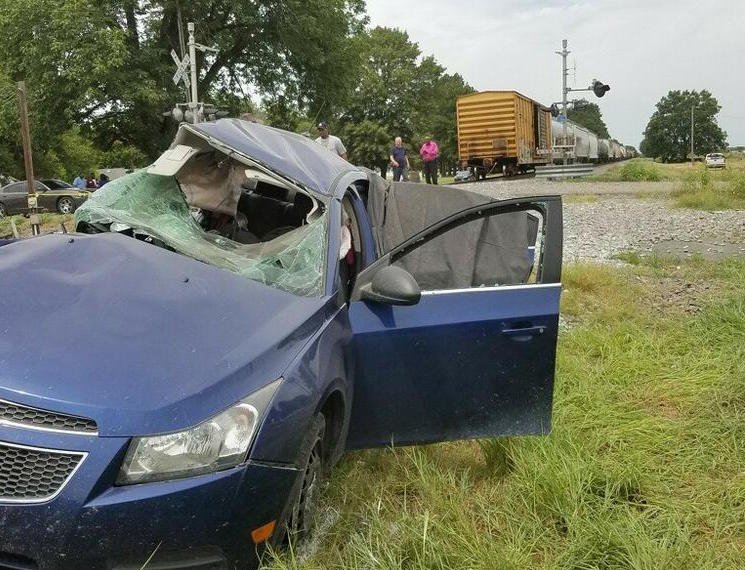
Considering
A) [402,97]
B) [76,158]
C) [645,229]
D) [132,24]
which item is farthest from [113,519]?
[402,97]

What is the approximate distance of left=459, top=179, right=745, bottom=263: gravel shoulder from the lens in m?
10.2

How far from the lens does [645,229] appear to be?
12.7m

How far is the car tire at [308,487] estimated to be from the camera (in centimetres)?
242

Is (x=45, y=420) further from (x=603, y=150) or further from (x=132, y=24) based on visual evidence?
(x=603, y=150)

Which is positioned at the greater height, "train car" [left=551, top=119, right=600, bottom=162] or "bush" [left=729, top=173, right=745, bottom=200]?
"train car" [left=551, top=119, right=600, bottom=162]

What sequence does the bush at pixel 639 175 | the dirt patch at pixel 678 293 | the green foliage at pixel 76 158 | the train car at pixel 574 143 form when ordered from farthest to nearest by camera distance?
1. the green foliage at pixel 76 158
2. the train car at pixel 574 143
3. the bush at pixel 639 175
4. the dirt patch at pixel 678 293

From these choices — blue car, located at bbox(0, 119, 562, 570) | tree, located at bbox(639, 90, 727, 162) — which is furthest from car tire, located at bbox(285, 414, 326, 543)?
tree, located at bbox(639, 90, 727, 162)

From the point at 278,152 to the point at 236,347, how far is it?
5.06ft

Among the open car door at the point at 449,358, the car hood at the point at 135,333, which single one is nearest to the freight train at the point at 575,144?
the open car door at the point at 449,358

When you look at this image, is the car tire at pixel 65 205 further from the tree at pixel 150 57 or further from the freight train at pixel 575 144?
the freight train at pixel 575 144

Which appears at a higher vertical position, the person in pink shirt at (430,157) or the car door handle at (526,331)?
the person in pink shirt at (430,157)

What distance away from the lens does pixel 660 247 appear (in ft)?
34.5

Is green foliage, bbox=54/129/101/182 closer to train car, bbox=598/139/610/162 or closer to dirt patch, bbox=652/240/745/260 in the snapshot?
train car, bbox=598/139/610/162

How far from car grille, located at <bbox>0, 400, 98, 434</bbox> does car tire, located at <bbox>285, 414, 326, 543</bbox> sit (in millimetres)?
742
